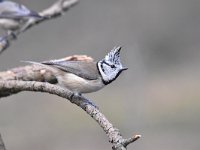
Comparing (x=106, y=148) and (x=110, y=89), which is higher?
(x=110, y=89)

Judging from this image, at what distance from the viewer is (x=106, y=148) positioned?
24.6ft

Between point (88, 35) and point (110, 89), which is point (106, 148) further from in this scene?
point (88, 35)

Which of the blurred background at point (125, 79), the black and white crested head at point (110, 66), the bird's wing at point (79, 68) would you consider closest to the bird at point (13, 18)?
the blurred background at point (125, 79)

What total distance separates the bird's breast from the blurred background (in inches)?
187

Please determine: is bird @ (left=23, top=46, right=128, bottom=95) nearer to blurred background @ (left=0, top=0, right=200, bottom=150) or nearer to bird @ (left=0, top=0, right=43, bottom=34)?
bird @ (left=0, top=0, right=43, bottom=34)

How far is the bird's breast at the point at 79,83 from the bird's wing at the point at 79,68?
19 mm

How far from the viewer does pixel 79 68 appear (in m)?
2.64

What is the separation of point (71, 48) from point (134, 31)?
1008mm

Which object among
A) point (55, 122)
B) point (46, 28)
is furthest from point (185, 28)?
point (55, 122)

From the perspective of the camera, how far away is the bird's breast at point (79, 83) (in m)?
2.57

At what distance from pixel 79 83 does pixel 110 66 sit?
0.18 metres

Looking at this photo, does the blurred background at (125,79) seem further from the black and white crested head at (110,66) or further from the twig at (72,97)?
the twig at (72,97)

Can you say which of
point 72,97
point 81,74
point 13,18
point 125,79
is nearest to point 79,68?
point 81,74

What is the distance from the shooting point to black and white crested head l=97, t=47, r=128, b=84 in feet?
7.84
